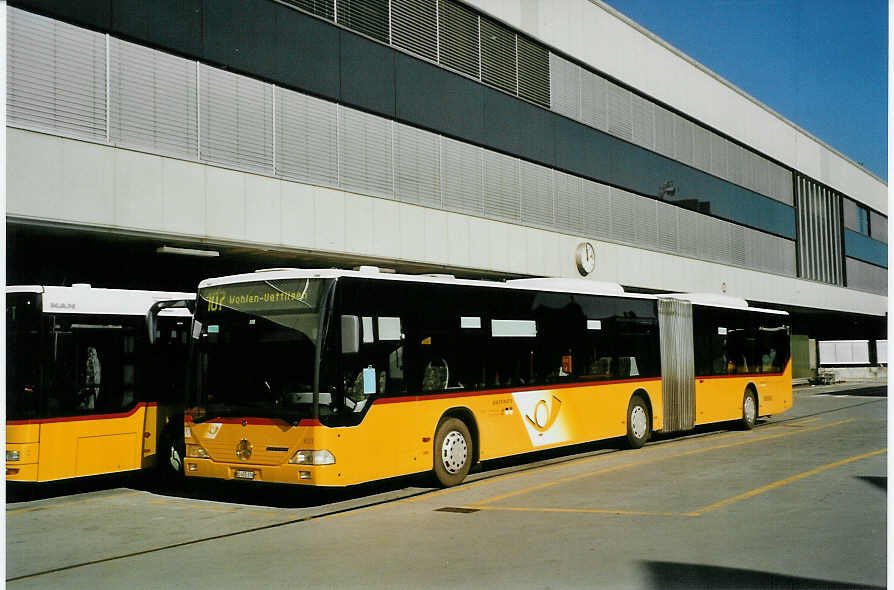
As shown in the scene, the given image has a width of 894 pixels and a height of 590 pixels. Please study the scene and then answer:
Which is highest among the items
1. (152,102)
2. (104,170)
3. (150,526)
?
(152,102)

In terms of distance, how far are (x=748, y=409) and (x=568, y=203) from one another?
9.13m

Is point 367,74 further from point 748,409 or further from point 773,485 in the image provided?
point 773,485

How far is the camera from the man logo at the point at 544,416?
15.1 m

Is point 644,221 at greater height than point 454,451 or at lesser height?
greater

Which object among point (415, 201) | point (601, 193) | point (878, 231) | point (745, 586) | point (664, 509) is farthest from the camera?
point (878, 231)

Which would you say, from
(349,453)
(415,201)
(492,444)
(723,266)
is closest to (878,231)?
(723,266)

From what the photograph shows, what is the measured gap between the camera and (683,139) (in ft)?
115

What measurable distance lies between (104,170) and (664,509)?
35.2ft

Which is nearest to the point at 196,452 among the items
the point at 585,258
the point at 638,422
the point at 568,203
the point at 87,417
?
the point at 87,417

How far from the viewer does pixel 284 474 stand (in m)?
11.3

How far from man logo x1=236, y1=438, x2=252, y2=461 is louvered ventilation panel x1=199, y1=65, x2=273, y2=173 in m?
7.69

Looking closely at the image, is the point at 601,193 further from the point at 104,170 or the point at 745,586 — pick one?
the point at 745,586

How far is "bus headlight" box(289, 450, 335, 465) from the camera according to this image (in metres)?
11.1

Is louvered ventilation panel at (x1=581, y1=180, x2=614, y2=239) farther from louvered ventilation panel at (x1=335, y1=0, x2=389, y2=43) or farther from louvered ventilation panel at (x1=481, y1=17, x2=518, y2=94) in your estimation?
louvered ventilation panel at (x1=335, y1=0, x2=389, y2=43)
